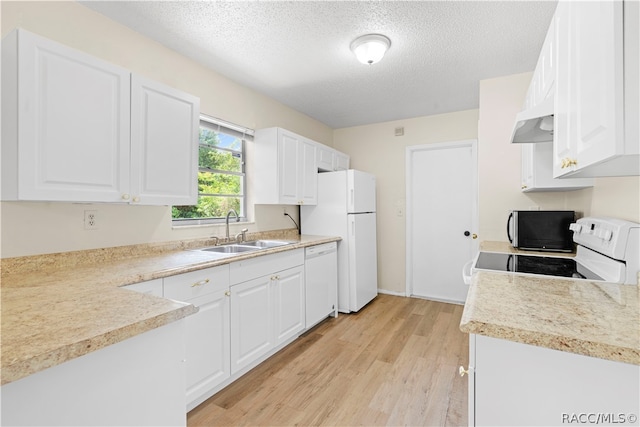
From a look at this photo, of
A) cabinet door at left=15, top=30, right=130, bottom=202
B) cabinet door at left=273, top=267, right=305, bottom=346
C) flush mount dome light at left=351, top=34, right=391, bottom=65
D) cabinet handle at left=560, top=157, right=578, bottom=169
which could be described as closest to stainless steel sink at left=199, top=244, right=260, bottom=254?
cabinet door at left=273, top=267, right=305, bottom=346

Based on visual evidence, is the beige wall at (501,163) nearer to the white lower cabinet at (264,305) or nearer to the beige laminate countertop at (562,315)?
the beige laminate countertop at (562,315)

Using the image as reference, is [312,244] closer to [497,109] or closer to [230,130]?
[230,130]

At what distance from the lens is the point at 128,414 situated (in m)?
0.88

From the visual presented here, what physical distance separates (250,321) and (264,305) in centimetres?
17

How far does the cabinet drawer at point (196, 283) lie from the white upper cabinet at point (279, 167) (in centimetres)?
125

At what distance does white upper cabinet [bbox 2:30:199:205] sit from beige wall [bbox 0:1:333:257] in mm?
325

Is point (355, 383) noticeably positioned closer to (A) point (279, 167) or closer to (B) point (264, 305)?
(B) point (264, 305)

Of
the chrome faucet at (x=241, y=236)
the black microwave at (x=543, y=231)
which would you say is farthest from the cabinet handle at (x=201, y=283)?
the black microwave at (x=543, y=231)

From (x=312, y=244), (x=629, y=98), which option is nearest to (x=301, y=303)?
(x=312, y=244)

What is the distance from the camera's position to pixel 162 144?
1.94 meters

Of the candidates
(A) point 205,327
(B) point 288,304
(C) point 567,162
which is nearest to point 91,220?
(A) point 205,327

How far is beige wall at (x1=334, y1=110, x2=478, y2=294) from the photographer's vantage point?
4.13m

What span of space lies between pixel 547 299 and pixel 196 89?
2743 millimetres

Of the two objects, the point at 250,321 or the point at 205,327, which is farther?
the point at 250,321
